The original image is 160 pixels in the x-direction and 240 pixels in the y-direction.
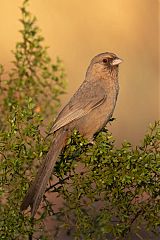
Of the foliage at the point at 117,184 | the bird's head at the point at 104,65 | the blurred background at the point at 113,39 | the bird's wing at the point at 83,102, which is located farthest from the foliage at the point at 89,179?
the blurred background at the point at 113,39

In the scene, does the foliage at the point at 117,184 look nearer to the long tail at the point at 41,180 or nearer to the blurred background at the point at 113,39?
the long tail at the point at 41,180

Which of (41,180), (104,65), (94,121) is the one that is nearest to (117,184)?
(41,180)

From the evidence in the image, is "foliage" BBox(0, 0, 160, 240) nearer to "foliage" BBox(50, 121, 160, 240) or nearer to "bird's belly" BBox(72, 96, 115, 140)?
"foliage" BBox(50, 121, 160, 240)

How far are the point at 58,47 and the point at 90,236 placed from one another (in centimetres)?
1091

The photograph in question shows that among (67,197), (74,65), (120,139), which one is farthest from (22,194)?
(74,65)

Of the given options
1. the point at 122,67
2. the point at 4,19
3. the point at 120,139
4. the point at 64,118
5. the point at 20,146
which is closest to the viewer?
the point at 20,146

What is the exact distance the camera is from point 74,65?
53.2 feet

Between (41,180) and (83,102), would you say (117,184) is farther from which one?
(83,102)

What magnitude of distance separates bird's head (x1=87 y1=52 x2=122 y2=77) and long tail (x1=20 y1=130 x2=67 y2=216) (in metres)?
1.58

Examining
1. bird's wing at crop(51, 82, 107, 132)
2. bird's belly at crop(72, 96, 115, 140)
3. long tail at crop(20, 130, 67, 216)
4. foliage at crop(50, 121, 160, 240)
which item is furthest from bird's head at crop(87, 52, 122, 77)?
foliage at crop(50, 121, 160, 240)

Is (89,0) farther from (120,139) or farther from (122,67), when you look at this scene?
(120,139)

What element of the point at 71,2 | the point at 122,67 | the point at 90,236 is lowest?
the point at 90,236

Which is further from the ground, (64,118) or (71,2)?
(71,2)

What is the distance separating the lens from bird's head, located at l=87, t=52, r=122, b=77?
7.63 metres
